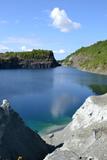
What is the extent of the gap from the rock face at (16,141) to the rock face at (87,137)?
2.58 metres

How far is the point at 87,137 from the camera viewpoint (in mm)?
35906

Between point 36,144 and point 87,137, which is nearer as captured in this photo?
point 87,137

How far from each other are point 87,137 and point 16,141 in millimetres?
7144

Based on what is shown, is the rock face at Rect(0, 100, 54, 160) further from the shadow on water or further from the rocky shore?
the shadow on water

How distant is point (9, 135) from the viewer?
3388 centimetres

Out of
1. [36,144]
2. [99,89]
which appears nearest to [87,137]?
[36,144]

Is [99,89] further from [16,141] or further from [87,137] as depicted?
[16,141]

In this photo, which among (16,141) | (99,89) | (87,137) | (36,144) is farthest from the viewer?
(99,89)

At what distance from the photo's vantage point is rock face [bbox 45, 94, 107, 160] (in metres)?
29.5

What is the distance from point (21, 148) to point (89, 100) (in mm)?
18893

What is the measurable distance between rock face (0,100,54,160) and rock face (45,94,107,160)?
258cm

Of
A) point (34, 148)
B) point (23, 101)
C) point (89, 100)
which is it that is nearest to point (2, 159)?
point (34, 148)

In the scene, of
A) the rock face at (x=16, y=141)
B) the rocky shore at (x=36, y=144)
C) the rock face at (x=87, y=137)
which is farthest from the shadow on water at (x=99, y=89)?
the rock face at (x=16, y=141)

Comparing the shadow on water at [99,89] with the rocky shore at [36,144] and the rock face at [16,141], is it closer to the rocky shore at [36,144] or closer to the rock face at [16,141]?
the rocky shore at [36,144]
